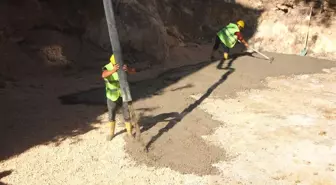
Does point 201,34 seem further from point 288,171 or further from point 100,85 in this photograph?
point 288,171

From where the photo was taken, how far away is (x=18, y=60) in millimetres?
10820

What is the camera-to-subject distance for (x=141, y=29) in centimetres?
1229

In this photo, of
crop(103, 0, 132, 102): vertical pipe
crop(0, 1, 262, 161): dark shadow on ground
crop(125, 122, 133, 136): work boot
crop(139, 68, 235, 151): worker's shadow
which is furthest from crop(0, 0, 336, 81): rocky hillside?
crop(103, 0, 132, 102): vertical pipe

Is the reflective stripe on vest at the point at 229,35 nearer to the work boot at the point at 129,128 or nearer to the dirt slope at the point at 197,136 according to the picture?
the dirt slope at the point at 197,136

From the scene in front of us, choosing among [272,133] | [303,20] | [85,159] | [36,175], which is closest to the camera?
[36,175]

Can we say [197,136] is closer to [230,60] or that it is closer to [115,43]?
[115,43]

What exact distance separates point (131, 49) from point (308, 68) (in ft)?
18.4

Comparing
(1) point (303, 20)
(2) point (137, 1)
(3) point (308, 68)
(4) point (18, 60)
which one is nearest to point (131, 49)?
(2) point (137, 1)

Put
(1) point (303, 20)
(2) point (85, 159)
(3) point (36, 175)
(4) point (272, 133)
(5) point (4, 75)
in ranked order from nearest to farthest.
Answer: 1. (3) point (36, 175)
2. (2) point (85, 159)
3. (4) point (272, 133)
4. (5) point (4, 75)
5. (1) point (303, 20)

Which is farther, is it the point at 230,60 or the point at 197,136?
the point at 230,60

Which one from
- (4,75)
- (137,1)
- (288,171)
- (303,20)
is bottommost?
(288,171)

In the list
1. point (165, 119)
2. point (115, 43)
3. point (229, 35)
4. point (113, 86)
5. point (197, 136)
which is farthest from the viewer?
point (229, 35)

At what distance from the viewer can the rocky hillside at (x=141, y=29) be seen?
1119 centimetres

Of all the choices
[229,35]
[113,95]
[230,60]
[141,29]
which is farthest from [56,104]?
[230,60]
